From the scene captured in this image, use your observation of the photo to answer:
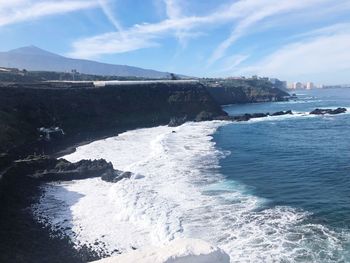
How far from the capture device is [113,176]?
32812 mm

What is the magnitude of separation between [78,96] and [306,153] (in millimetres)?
39854

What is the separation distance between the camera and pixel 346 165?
33.6 m

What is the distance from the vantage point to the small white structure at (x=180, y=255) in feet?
35.5

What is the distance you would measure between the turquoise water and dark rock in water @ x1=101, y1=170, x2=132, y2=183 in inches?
287

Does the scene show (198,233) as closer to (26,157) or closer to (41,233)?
(41,233)

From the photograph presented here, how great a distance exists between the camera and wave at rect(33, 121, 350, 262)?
19188 mm

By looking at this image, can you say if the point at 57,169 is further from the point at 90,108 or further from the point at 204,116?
the point at 204,116

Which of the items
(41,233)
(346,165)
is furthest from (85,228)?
(346,165)

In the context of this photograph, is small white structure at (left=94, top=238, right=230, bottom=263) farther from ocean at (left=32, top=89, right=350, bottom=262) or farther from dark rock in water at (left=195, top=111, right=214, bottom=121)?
dark rock in water at (left=195, top=111, right=214, bottom=121)

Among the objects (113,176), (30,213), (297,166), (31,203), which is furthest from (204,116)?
(30,213)

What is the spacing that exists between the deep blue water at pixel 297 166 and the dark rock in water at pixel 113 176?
730 centimetres

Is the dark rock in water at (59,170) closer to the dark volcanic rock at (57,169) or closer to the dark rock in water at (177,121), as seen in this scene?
the dark volcanic rock at (57,169)

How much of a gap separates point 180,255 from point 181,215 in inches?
507

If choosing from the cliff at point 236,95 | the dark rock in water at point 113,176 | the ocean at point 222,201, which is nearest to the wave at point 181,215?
the ocean at point 222,201
